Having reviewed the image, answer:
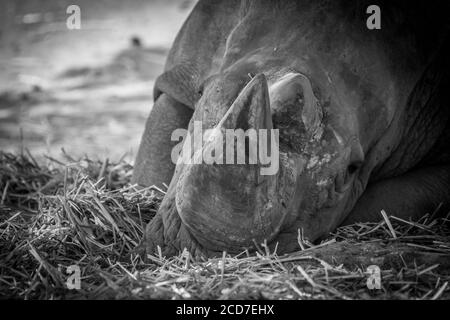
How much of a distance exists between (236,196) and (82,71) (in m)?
6.39

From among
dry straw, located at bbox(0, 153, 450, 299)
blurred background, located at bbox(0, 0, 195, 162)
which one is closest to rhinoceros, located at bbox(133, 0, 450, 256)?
dry straw, located at bbox(0, 153, 450, 299)

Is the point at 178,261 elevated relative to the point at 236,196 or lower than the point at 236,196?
lower

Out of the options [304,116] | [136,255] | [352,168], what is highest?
[304,116]

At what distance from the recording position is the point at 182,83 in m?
4.60

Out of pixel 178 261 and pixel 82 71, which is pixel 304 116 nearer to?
pixel 178 261

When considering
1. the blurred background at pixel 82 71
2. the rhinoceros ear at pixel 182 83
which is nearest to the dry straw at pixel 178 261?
the rhinoceros ear at pixel 182 83

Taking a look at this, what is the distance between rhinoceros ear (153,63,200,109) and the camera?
457 centimetres

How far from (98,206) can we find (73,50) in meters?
5.90

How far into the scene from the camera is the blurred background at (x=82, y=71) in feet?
24.7

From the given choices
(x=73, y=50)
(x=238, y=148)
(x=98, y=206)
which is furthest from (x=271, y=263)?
(x=73, y=50)

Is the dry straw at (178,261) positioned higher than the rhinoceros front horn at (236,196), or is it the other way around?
the rhinoceros front horn at (236,196)

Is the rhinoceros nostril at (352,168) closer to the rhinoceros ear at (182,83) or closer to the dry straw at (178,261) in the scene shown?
the dry straw at (178,261)

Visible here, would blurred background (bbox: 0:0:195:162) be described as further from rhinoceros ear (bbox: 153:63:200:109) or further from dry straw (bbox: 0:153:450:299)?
dry straw (bbox: 0:153:450:299)

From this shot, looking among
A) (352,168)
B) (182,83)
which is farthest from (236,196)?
(182,83)
